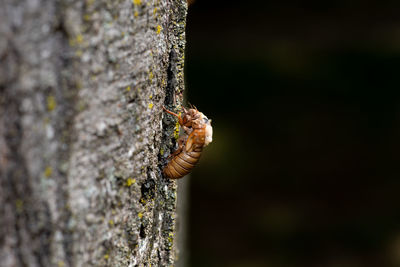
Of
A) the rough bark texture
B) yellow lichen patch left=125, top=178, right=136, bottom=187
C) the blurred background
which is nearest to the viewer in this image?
the rough bark texture

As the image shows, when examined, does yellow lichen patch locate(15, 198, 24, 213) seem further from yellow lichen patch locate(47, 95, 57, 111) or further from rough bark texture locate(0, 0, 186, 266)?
yellow lichen patch locate(47, 95, 57, 111)

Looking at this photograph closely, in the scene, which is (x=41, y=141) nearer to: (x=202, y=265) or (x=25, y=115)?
(x=25, y=115)

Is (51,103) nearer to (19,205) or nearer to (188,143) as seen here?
(19,205)

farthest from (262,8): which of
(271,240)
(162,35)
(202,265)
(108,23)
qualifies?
(108,23)

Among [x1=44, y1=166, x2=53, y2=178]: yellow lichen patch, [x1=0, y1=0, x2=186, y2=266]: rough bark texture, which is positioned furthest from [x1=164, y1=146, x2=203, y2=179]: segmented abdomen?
[x1=44, y1=166, x2=53, y2=178]: yellow lichen patch

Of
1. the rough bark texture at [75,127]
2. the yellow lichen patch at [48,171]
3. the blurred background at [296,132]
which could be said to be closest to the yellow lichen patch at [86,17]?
the rough bark texture at [75,127]
